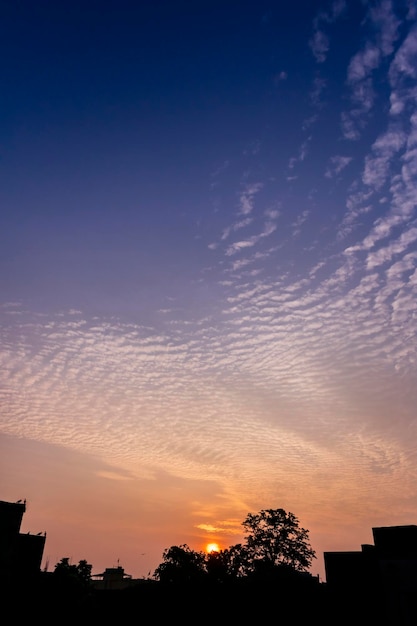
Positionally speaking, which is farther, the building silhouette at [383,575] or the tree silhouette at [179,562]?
the tree silhouette at [179,562]

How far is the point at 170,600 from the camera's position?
28500 millimetres

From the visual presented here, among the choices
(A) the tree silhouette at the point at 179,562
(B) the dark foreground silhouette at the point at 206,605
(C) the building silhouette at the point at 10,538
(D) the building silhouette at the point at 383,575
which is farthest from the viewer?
(A) the tree silhouette at the point at 179,562

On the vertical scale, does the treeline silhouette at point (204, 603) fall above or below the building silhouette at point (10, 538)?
below

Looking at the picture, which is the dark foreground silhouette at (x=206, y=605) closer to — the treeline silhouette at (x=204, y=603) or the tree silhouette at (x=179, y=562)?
the treeline silhouette at (x=204, y=603)

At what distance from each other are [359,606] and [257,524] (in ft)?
143

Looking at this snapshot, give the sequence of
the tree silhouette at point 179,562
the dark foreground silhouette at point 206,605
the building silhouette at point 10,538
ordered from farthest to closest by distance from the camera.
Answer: the tree silhouette at point 179,562
the building silhouette at point 10,538
the dark foreground silhouette at point 206,605

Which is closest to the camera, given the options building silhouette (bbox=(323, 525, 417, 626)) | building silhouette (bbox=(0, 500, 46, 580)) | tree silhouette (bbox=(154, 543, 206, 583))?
building silhouette (bbox=(323, 525, 417, 626))

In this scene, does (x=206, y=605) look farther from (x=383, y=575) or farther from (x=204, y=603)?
(x=383, y=575)

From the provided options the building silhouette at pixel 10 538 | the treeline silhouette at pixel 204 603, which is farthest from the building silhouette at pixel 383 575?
the building silhouette at pixel 10 538

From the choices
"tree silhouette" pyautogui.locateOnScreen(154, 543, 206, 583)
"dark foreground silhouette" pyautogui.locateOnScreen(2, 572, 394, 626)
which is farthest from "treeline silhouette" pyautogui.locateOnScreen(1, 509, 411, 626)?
"tree silhouette" pyautogui.locateOnScreen(154, 543, 206, 583)

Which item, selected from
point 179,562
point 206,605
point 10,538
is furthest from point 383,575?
point 179,562

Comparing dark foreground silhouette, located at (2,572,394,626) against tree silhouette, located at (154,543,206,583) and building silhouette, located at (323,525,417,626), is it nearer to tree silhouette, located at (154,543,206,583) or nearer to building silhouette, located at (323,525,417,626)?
building silhouette, located at (323,525,417,626)

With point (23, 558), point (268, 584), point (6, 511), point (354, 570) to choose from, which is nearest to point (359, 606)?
point (354, 570)

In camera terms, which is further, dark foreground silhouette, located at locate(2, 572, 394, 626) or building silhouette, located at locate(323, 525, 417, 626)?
dark foreground silhouette, located at locate(2, 572, 394, 626)
